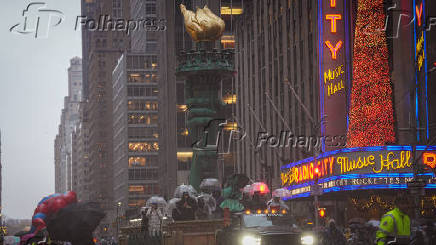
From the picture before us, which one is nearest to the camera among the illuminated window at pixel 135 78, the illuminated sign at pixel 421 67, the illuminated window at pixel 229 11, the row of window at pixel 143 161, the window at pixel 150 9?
the illuminated sign at pixel 421 67

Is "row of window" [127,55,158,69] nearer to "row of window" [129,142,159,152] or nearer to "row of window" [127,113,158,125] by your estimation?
"row of window" [127,113,158,125]

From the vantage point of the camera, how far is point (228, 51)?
48.8 metres

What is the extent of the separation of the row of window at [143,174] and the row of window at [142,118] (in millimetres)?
9623

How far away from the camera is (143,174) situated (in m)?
162

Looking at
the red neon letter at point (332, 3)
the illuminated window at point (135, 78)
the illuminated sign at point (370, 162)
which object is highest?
the illuminated window at point (135, 78)

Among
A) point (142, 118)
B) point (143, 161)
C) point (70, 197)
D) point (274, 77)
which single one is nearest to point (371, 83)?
point (274, 77)

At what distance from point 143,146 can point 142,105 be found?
27.3 ft

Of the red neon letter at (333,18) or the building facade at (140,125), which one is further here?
the building facade at (140,125)

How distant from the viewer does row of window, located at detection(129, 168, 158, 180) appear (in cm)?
16175

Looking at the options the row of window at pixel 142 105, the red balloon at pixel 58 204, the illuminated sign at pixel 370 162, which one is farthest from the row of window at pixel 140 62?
the red balloon at pixel 58 204

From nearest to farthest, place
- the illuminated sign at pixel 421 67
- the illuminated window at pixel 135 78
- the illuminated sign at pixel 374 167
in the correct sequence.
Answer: the illuminated sign at pixel 374 167 → the illuminated sign at pixel 421 67 → the illuminated window at pixel 135 78

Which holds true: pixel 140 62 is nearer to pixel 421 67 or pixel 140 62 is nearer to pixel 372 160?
pixel 421 67

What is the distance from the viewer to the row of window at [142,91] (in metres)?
164

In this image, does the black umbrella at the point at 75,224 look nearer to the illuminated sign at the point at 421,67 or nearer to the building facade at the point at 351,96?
the building facade at the point at 351,96
